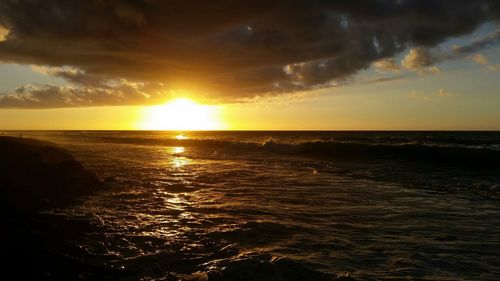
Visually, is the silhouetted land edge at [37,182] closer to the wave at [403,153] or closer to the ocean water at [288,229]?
the ocean water at [288,229]

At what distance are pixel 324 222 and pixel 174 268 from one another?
15.3 ft

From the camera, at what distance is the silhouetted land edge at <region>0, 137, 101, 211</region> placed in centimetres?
1113

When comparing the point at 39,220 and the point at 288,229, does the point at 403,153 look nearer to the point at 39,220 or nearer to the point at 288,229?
the point at 288,229

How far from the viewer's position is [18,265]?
231 inches

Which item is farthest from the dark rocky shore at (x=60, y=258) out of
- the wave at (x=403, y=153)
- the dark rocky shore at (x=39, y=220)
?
the wave at (x=403, y=153)

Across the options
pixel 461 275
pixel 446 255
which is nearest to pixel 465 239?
pixel 446 255

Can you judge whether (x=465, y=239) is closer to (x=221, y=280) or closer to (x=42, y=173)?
(x=221, y=280)

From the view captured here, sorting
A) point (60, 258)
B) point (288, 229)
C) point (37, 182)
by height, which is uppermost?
point (37, 182)

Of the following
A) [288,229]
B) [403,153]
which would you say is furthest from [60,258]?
[403,153]

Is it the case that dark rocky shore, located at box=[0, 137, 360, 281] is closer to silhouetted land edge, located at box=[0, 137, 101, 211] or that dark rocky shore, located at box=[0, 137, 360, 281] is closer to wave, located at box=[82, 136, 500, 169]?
silhouetted land edge, located at box=[0, 137, 101, 211]

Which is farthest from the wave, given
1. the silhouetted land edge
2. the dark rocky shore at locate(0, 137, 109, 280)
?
the dark rocky shore at locate(0, 137, 109, 280)

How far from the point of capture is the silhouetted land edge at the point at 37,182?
1113cm

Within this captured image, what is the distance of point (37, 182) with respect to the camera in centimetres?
1388

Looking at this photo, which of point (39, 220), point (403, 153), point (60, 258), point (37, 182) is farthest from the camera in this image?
point (403, 153)
